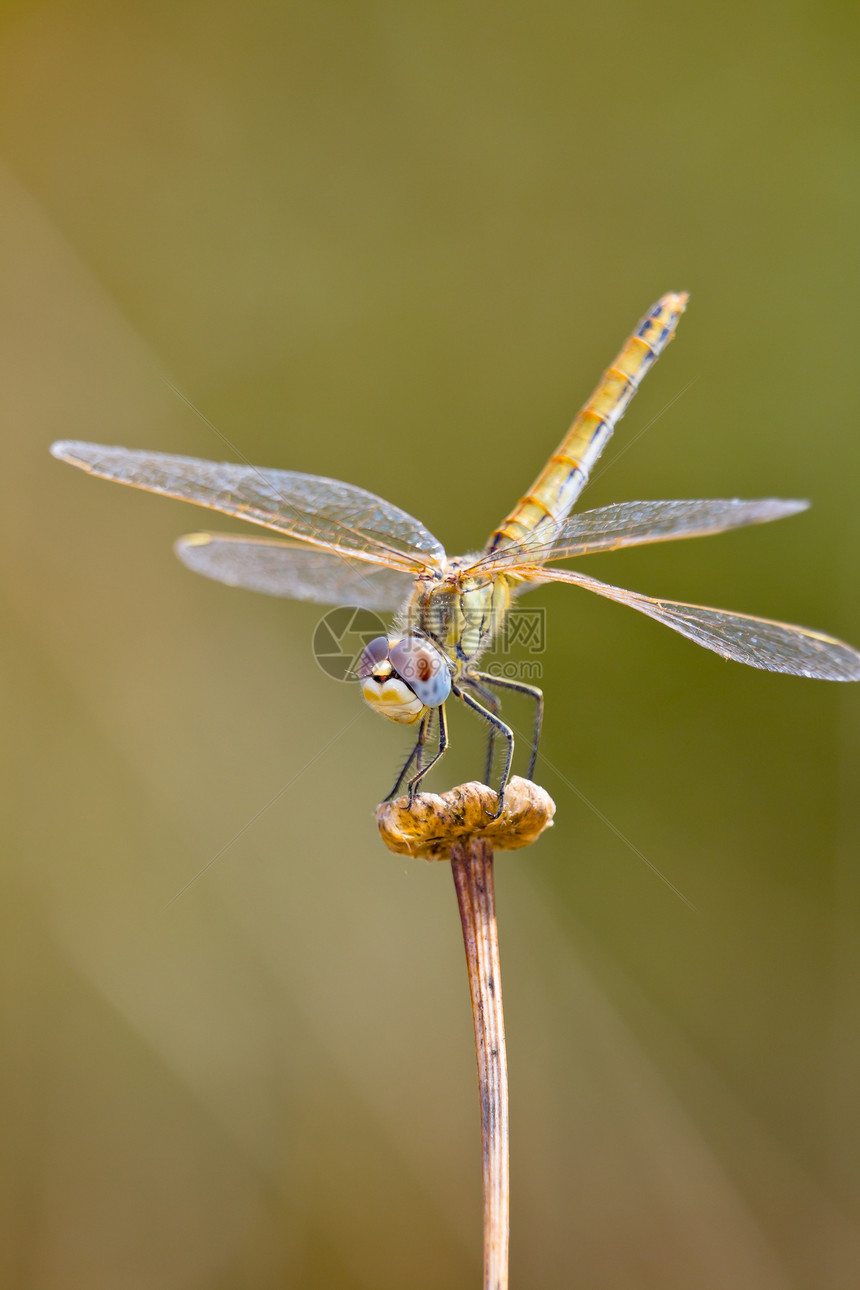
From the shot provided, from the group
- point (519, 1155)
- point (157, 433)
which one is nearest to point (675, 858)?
point (519, 1155)

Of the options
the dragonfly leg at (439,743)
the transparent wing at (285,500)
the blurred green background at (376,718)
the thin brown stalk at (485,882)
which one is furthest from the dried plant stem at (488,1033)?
the blurred green background at (376,718)

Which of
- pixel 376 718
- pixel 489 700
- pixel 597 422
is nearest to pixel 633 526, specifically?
pixel 489 700

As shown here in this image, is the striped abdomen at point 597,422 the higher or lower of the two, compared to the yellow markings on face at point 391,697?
higher

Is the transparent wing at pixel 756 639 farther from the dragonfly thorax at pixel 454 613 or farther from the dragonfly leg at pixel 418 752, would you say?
the dragonfly leg at pixel 418 752

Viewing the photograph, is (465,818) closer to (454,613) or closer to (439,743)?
(439,743)

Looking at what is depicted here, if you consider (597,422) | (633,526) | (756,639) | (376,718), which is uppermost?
(597,422)

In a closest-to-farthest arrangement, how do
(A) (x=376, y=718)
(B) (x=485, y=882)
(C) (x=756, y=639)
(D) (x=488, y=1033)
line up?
(D) (x=488, y=1033)
(B) (x=485, y=882)
(C) (x=756, y=639)
(A) (x=376, y=718)

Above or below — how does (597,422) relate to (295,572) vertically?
above
